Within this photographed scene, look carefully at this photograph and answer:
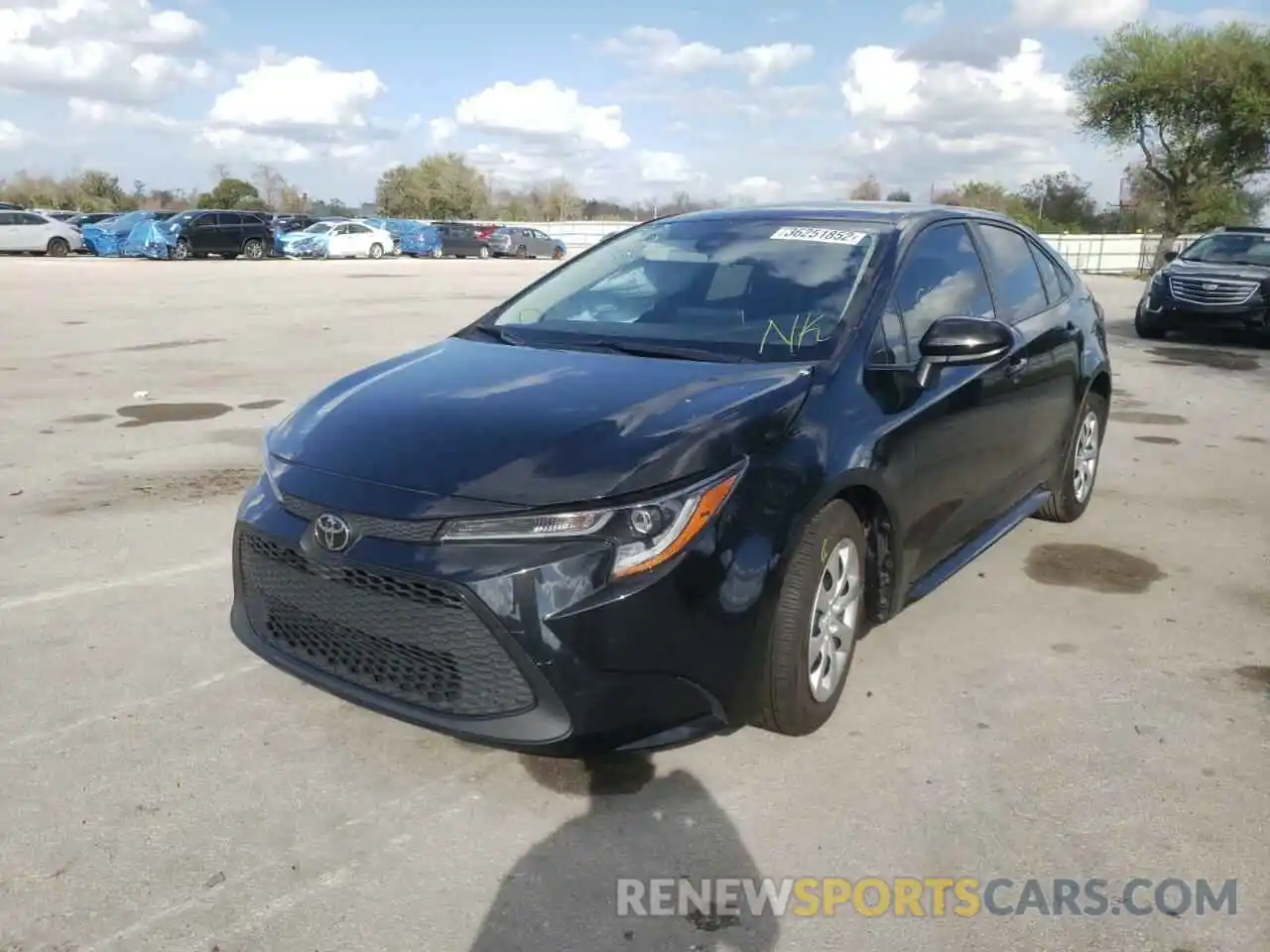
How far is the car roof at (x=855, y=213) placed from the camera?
4266mm

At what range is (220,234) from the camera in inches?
1308

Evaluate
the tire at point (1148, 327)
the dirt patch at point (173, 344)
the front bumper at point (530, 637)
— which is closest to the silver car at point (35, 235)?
the dirt patch at point (173, 344)

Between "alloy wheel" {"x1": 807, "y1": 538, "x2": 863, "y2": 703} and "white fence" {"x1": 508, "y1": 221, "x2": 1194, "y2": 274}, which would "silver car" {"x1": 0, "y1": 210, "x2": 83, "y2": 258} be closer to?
"white fence" {"x1": 508, "y1": 221, "x2": 1194, "y2": 274}

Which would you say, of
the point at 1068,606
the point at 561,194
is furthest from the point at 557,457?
the point at 561,194

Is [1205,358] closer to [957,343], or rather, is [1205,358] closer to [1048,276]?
[1048,276]

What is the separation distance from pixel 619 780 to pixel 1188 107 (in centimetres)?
4445

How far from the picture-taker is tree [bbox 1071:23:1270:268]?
38.4 m

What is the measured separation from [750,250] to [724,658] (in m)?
1.94

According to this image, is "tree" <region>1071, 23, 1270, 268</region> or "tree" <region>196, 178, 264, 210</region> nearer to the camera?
"tree" <region>1071, 23, 1270, 268</region>

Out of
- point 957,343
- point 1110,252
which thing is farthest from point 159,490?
point 1110,252

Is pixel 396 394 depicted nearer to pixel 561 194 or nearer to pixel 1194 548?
pixel 1194 548

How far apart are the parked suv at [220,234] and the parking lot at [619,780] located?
97.1 feet

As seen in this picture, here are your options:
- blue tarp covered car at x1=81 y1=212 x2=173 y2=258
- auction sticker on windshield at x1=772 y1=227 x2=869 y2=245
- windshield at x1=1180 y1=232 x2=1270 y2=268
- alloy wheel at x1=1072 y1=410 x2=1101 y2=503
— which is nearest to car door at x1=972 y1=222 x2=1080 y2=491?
alloy wheel at x1=1072 y1=410 x2=1101 y2=503

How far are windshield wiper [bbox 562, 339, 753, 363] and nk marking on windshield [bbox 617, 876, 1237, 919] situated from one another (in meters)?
1.67
